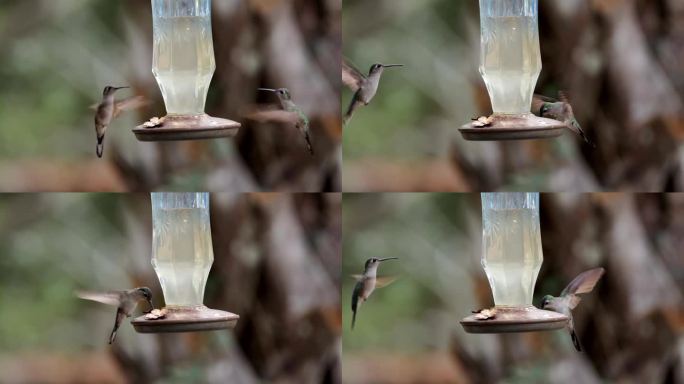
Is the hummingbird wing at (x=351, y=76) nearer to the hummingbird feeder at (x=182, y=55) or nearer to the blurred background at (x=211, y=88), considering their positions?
the blurred background at (x=211, y=88)

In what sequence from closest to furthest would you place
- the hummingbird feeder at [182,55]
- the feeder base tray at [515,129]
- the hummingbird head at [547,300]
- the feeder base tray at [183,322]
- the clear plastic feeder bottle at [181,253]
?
the feeder base tray at [515,129] < the feeder base tray at [183,322] < the hummingbird feeder at [182,55] < the clear plastic feeder bottle at [181,253] < the hummingbird head at [547,300]

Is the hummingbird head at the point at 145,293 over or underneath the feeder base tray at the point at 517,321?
over

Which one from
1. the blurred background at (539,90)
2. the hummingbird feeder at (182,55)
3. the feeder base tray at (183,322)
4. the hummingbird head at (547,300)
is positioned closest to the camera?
the feeder base tray at (183,322)

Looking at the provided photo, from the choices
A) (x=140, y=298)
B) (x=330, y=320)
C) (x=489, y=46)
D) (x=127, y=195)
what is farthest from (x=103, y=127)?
(x=489, y=46)

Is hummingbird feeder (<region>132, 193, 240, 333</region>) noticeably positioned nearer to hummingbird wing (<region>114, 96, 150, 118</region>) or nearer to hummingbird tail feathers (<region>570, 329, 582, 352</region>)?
hummingbird wing (<region>114, 96, 150, 118</region>)

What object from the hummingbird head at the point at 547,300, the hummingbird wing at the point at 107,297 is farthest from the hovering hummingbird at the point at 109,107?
the hummingbird head at the point at 547,300

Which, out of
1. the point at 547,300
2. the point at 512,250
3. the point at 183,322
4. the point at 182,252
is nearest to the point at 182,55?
the point at 182,252
